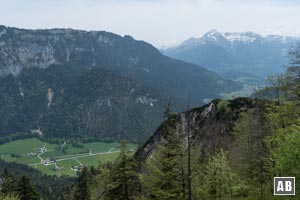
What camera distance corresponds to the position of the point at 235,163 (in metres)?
69.4

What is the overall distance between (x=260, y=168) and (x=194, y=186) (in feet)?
43.6

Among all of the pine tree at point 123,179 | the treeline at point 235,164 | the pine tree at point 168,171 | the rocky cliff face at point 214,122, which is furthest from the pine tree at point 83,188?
the pine tree at point 168,171

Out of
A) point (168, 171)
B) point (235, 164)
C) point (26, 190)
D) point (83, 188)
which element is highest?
point (168, 171)

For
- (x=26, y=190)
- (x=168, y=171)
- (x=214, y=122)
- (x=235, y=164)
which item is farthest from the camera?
(x=214, y=122)

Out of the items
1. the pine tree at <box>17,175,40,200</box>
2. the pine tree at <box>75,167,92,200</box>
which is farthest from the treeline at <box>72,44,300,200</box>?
the pine tree at <box>75,167,92,200</box>

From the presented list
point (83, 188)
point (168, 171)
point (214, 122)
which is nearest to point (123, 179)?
point (168, 171)

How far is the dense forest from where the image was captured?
47562 mm

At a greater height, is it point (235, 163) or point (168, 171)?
point (168, 171)

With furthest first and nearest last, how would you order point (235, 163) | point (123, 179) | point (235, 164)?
point (235, 163) < point (235, 164) < point (123, 179)

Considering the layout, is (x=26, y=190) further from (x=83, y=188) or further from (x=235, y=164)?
(x=235, y=164)

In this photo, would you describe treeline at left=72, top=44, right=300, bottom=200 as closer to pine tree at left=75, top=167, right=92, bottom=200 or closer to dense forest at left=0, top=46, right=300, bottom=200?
dense forest at left=0, top=46, right=300, bottom=200

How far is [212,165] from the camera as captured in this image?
2195 inches

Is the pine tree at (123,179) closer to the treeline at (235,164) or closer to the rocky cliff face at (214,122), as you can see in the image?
the treeline at (235,164)

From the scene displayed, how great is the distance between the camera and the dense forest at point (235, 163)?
47.6 meters
